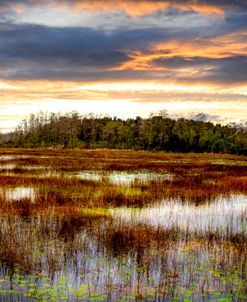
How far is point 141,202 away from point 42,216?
6.61m

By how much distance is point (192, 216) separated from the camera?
18469 millimetres

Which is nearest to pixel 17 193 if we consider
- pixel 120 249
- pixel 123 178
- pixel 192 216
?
pixel 192 216

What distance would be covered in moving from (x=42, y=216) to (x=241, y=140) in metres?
121

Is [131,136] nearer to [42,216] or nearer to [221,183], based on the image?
[221,183]

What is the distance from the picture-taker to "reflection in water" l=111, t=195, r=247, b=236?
635 inches

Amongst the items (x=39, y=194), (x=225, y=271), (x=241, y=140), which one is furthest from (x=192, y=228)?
(x=241, y=140)

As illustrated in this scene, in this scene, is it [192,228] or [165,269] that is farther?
[192,228]

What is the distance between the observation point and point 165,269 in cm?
1106

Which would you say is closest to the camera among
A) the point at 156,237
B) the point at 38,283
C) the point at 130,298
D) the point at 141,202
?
the point at 130,298

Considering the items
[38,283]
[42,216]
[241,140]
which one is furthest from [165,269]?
[241,140]

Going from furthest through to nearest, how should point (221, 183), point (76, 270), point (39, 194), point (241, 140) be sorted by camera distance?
point (241, 140) < point (221, 183) < point (39, 194) < point (76, 270)

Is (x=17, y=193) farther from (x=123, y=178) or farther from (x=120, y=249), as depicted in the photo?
(x=120, y=249)

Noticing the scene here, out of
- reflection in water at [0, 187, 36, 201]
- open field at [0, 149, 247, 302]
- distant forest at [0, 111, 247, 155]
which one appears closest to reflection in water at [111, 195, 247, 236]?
open field at [0, 149, 247, 302]

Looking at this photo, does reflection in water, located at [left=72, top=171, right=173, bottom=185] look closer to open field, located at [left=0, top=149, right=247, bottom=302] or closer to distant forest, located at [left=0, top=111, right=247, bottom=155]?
open field, located at [left=0, top=149, right=247, bottom=302]
